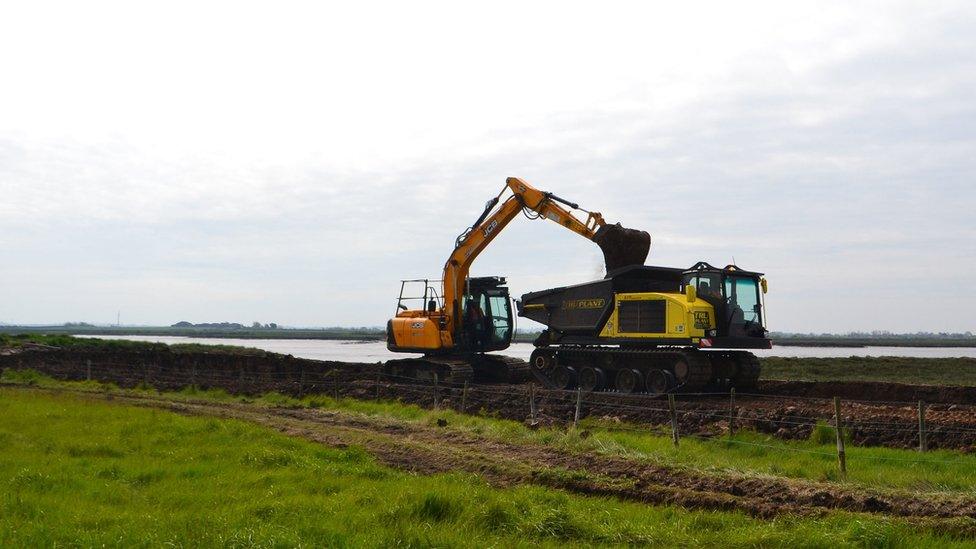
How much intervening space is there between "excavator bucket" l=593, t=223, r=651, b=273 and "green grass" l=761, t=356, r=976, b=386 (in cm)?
1488

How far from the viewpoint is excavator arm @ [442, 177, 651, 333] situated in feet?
78.4

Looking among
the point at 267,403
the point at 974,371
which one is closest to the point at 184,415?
the point at 267,403

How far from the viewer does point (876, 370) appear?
42344mm

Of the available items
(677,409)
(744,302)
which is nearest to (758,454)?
(677,409)

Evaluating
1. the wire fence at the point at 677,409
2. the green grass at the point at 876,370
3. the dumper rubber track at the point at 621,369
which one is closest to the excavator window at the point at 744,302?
the dumper rubber track at the point at 621,369

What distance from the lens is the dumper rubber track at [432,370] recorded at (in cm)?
2645

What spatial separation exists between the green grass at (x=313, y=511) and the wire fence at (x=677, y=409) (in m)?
4.12

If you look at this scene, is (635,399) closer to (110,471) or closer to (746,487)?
(746,487)

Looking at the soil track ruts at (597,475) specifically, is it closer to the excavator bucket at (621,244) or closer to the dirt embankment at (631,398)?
the dirt embankment at (631,398)

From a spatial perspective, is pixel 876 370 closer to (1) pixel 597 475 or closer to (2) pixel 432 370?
(2) pixel 432 370

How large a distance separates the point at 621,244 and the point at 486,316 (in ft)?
19.9

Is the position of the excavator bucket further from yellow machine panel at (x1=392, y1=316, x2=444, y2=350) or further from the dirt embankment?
yellow machine panel at (x1=392, y1=316, x2=444, y2=350)

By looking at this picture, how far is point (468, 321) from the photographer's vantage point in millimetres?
27750

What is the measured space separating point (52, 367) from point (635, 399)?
26.6 meters
